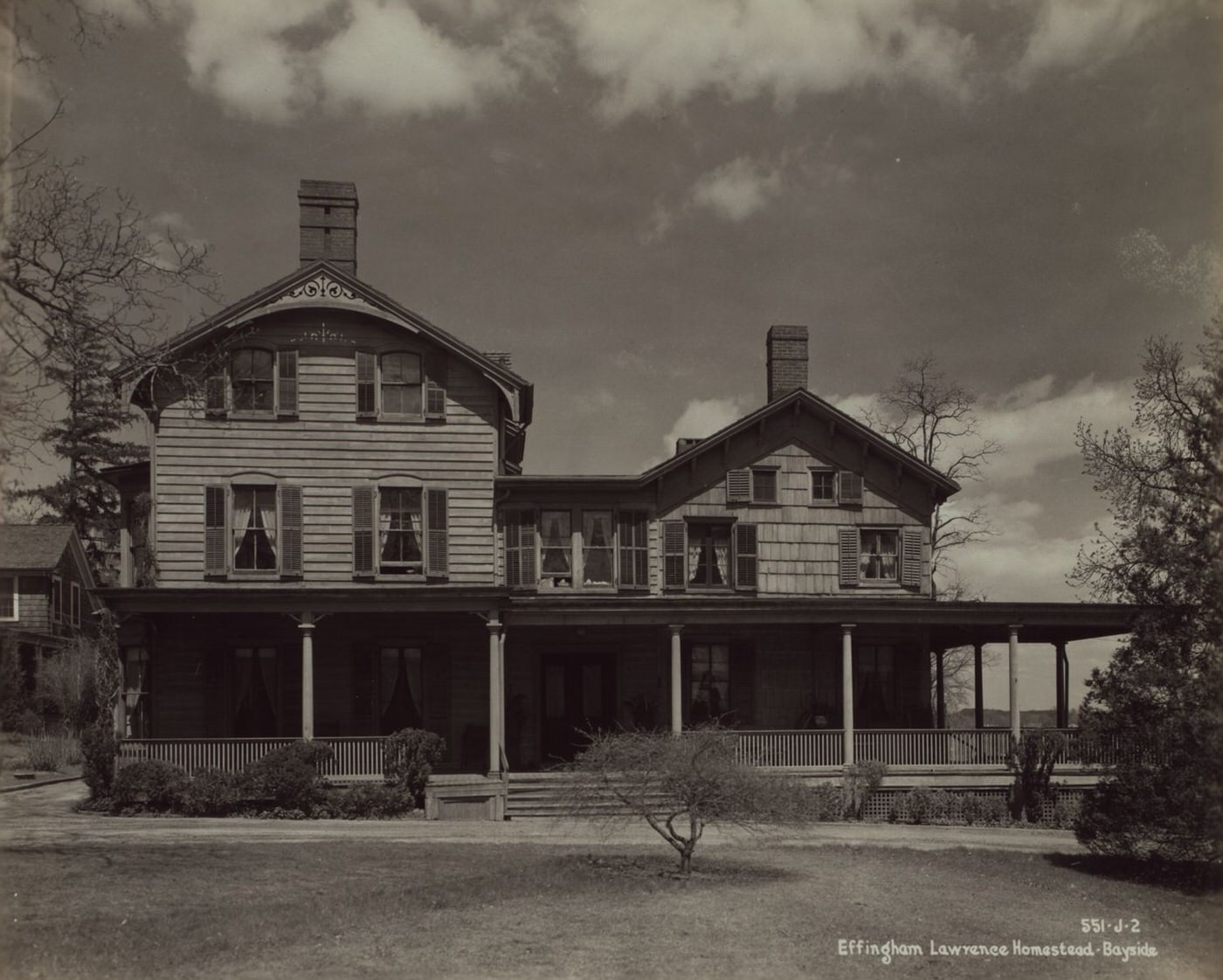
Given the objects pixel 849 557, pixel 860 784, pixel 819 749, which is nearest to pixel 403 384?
pixel 849 557

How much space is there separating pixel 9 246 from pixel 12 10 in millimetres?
2640

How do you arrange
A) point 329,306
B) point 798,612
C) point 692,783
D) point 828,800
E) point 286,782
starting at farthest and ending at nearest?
point 329,306 → point 798,612 → point 828,800 → point 286,782 → point 692,783

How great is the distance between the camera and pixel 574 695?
2631 centimetres

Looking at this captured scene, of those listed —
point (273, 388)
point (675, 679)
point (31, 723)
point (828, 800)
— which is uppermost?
point (273, 388)

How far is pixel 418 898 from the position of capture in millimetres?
13125

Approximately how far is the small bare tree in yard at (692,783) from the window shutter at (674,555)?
10.5m

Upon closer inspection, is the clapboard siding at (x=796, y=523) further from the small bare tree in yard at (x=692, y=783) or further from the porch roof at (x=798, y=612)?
the small bare tree in yard at (x=692, y=783)

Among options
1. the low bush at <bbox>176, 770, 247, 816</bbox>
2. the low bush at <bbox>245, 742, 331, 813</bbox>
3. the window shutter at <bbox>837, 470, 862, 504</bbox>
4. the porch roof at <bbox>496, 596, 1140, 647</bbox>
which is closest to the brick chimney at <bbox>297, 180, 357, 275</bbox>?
the porch roof at <bbox>496, 596, 1140, 647</bbox>

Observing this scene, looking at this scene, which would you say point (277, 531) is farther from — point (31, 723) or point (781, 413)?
point (31, 723)

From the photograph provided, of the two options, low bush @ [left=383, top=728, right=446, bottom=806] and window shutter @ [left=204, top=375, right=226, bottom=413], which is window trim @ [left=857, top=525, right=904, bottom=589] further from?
window shutter @ [left=204, top=375, right=226, bottom=413]

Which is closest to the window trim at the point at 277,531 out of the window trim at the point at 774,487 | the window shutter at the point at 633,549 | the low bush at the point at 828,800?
the window shutter at the point at 633,549

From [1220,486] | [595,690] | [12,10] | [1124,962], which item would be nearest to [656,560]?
[595,690]

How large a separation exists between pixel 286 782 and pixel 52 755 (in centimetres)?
1325

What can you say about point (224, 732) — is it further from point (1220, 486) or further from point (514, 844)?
point (1220, 486)
